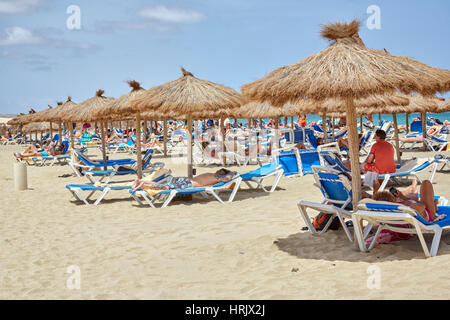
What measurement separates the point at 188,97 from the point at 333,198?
3.72 meters

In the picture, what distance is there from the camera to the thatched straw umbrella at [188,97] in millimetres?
7711

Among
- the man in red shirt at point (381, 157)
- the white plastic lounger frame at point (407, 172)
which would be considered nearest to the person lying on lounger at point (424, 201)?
the white plastic lounger frame at point (407, 172)

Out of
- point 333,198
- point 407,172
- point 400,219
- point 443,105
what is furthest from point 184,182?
point 443,105

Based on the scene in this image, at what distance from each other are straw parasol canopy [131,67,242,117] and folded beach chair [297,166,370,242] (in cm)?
317

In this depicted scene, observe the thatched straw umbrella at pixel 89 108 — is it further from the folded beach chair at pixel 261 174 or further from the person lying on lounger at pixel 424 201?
the person lying on lounger at pixel 424 201

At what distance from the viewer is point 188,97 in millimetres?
7797

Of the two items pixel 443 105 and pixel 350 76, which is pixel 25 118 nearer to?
pixel 443 105

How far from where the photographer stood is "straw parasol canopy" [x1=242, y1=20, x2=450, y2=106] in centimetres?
404

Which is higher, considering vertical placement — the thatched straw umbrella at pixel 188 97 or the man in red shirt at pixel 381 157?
the thatched straw umbrella at pixel 188 97

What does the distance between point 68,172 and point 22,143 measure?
2227 centimetres

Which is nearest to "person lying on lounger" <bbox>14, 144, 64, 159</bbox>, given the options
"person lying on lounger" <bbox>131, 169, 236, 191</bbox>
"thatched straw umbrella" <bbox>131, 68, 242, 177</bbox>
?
"thatched straw umbrella" <bbox>131, 68, 242, 177</bbox>

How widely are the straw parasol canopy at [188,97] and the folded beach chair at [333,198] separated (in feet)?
10.4
